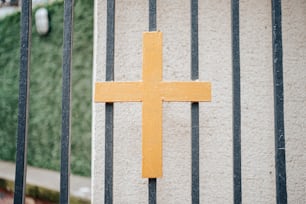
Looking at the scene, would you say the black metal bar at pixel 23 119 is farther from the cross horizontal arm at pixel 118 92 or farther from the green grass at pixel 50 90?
the green grass at pixel 50 90

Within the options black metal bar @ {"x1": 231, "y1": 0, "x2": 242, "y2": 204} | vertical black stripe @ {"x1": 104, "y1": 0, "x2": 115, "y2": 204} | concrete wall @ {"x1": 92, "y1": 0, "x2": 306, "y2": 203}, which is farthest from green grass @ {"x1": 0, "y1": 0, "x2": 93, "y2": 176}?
black metal bar @ {"x1": 231, "y1": 0, "x2": 242, "y2": 204}

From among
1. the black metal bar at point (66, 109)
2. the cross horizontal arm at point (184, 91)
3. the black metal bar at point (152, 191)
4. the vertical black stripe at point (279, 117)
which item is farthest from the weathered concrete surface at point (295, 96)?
the black metal bar at point (66, 109)

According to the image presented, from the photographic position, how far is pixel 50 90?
4.24 m

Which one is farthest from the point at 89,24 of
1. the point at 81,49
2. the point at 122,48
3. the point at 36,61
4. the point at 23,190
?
the point at 23,190

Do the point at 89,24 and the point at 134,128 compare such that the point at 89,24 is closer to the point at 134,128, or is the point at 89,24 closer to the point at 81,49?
the point at 81,49

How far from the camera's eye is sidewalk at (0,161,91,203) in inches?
107

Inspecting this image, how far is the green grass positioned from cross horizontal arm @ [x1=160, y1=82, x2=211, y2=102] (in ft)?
9.66

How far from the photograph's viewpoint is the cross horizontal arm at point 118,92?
0.84 m

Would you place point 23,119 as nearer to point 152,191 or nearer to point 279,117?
point 152,191

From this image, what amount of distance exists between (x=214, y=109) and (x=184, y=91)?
1.46 ft

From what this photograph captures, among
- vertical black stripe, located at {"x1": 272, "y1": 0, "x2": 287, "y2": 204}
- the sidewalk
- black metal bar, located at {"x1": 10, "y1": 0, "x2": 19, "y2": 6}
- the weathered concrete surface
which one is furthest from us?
black metal bar, located at {"x1": 10, "y1": 0, "x2": 19, "y2": 6}

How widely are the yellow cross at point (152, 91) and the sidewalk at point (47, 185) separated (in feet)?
6.56

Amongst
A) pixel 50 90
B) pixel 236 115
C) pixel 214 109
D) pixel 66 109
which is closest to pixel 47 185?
pixel 50 90

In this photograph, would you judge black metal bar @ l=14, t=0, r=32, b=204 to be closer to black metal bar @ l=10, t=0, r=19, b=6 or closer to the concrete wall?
the concrete wall
